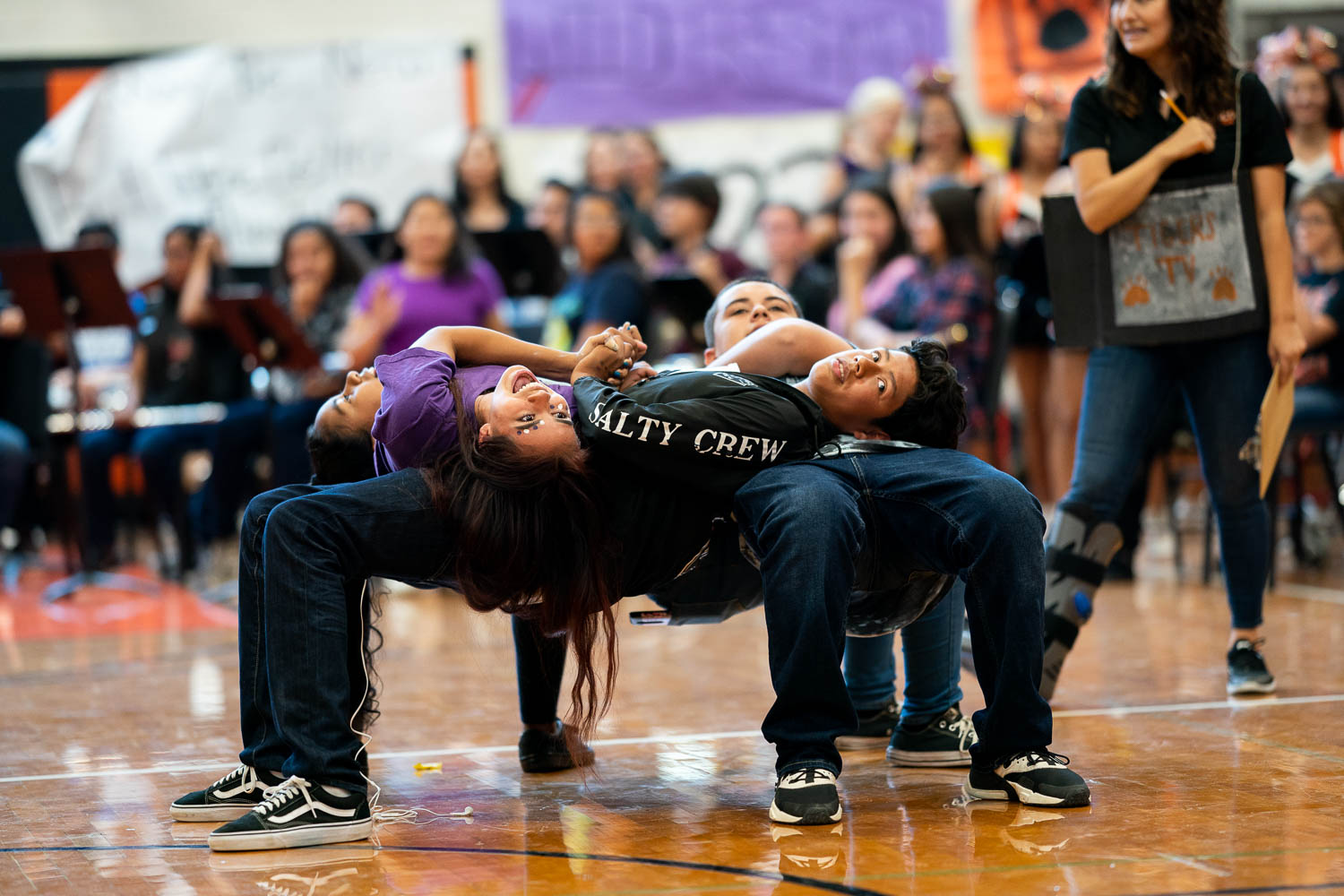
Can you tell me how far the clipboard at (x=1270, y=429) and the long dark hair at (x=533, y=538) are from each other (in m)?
1.47

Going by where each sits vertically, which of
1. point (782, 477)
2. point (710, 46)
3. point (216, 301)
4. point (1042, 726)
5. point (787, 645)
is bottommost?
point (1042, 726)

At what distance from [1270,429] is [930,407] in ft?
3.26

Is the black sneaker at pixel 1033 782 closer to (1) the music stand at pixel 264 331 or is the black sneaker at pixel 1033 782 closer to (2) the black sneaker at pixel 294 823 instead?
(2) the black sneaker at pixel 294 823

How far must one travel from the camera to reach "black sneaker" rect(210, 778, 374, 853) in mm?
2172

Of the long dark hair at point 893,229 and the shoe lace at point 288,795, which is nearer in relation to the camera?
the shoe lace at point 288,795

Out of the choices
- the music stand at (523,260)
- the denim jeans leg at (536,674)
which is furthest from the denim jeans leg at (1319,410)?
the denim jeans leg at (536,674)

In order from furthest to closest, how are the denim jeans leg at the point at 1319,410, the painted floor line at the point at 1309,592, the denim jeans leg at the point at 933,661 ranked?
1. the denim jeans leg at the point at 1319,410
2. the painted floor line at the point at 1309,592
3. the denim jeans leg at the point at 933,661

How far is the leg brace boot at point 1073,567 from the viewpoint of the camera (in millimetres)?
3000

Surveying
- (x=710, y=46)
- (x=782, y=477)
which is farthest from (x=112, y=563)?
(x=782, y=477)

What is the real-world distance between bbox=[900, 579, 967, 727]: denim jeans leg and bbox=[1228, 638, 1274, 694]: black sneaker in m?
0.79

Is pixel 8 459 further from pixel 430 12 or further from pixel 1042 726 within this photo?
pixel 1042 726

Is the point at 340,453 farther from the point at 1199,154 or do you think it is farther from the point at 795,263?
the point at 795,263

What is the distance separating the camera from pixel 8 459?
6.22 m

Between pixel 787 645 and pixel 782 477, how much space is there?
25 centimetres
